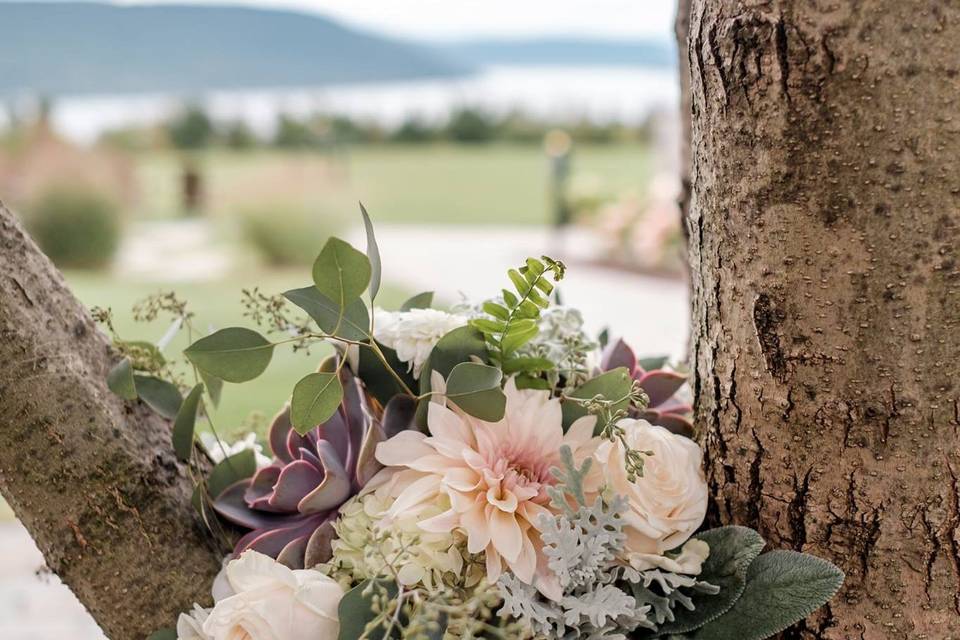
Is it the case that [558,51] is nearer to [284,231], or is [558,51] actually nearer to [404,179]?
[404,179]

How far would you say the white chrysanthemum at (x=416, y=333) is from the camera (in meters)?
0.69

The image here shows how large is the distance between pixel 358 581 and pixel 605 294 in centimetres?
648

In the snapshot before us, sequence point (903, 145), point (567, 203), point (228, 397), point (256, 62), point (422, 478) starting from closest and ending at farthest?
point (903, 145) < point (422, 478) < point (228, 397) < point (567, 203) < point (256, 62)

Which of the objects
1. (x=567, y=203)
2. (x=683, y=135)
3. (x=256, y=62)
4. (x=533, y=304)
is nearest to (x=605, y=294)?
(x=567, y=203)

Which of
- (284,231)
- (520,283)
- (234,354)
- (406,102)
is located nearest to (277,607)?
(234,354)

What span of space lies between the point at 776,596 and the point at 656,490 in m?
0.10

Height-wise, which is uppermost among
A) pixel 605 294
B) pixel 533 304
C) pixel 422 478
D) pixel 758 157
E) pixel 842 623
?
pixel 758 157

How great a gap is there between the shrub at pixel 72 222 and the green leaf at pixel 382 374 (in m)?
8.94

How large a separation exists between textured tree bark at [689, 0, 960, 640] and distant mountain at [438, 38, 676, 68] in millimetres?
37372

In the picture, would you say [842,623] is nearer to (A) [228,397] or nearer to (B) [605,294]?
(A) [228,397]

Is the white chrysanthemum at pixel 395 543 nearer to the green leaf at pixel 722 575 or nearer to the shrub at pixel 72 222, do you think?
the green leaf at pixel 722 575

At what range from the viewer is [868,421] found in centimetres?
59

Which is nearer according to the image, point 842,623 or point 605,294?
point 842,623

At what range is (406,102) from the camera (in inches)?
963
